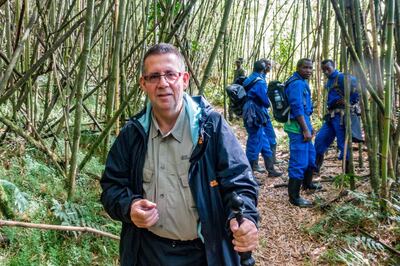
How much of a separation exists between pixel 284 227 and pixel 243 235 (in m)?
2.47

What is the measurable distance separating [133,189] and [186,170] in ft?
0.69

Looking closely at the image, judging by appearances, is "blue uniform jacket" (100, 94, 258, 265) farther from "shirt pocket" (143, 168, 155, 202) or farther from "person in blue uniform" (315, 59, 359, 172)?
"person in blue uniform" (315, 59, 359, 172)

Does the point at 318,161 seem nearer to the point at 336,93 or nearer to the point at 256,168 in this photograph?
the point at 256,168

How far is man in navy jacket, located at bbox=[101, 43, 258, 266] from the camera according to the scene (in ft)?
4.45

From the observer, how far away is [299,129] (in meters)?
3.95

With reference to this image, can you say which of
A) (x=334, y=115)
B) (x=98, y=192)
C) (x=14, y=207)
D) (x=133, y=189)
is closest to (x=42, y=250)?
(x=14, y=207)

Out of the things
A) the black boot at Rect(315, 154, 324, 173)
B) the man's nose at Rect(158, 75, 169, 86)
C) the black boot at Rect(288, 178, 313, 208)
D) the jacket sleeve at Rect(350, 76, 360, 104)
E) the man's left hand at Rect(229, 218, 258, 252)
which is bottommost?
the black boot at Rect(288, 178, 313, 208)

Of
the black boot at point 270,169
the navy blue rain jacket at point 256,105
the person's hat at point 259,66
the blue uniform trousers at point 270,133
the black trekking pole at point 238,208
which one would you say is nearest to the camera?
the black trekking pole at point 238,208

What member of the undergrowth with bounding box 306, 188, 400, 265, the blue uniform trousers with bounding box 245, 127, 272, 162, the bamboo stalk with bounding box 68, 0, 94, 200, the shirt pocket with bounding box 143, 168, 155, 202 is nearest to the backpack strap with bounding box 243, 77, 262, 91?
the blue uniform trousers with bounding box 245, 127, 272, 162

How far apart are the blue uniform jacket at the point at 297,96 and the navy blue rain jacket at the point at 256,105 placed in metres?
0.78

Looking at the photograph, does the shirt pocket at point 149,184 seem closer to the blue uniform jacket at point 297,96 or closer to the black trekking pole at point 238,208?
the black trekking pole at point 238,208

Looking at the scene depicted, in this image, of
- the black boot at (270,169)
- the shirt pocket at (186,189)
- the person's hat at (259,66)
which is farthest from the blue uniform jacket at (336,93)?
the shirt pocket at (186,189)

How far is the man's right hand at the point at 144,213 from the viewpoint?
4.24 feet

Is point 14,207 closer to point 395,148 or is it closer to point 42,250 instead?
point 42,250
